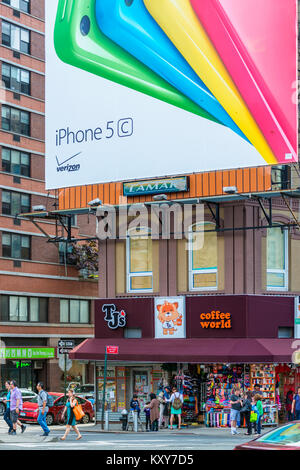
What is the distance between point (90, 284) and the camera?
6681 centimetres

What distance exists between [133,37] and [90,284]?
1226 inches

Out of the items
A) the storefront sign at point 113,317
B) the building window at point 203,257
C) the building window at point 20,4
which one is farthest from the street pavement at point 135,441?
the building window at point 20,4

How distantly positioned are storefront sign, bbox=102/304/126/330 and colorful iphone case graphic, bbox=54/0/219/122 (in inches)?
342

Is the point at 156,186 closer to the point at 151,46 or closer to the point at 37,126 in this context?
the point at 151,46

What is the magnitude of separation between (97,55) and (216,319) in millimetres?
12837

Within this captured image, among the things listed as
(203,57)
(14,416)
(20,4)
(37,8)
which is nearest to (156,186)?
(203,57)

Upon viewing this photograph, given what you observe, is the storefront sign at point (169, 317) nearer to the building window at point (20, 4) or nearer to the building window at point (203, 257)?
the building window at point (203, 257)

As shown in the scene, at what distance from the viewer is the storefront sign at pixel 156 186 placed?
119 feet

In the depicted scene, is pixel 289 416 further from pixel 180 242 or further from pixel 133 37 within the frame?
pixel 133 37

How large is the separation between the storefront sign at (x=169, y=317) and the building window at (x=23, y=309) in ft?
80.8

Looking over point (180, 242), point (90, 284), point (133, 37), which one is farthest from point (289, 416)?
point (90, 284)

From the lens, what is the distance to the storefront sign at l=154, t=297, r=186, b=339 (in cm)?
3584

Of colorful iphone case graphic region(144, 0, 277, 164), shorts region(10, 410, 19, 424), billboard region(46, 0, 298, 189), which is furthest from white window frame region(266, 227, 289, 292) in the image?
shorts region(10, 410, 19, 424)

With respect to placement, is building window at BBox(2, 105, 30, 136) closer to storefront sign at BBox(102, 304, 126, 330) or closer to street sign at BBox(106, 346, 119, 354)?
storefront sign at BBox(102, 304, 126, 330)
